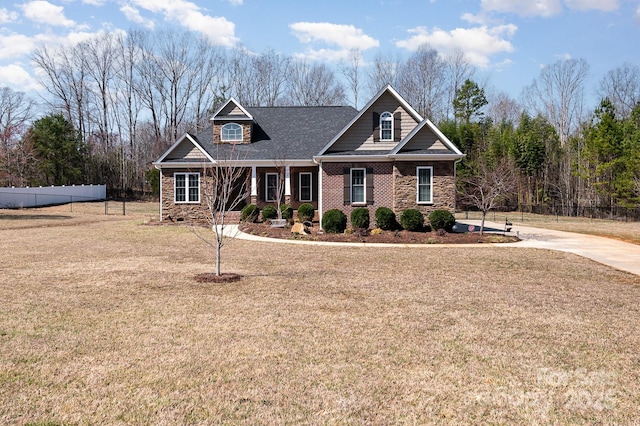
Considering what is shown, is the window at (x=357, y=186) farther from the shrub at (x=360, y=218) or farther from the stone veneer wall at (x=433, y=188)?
the stone veneer wall at (x=433, y=188)

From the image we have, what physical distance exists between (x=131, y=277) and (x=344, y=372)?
6.65 metres

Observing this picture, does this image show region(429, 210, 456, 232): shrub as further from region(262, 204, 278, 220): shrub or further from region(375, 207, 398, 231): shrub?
region(262, 204, 278, 220): shrub

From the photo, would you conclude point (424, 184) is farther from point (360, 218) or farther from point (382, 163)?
point (360, 218)

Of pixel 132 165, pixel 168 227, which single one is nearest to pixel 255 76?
pixel 132 165

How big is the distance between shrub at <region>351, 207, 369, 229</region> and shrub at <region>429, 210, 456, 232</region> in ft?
8.42

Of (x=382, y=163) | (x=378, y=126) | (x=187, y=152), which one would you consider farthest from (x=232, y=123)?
(x=382, y=163)

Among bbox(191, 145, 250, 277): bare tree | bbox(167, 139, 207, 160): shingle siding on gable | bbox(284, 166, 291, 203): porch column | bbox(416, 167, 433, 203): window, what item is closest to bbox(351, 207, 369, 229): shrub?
bbox(416, 167, 433, 203): window

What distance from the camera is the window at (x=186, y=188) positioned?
2514 centimetres

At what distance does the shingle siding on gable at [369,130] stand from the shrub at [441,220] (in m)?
3.54

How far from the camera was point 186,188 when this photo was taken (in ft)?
82.6

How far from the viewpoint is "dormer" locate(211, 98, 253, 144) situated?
27.2 metres

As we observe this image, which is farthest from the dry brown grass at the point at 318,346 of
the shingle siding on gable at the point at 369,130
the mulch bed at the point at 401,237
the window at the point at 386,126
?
the window at the point at 386,126

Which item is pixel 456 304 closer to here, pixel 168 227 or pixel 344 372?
pixel 344 372

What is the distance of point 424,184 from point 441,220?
179cm
